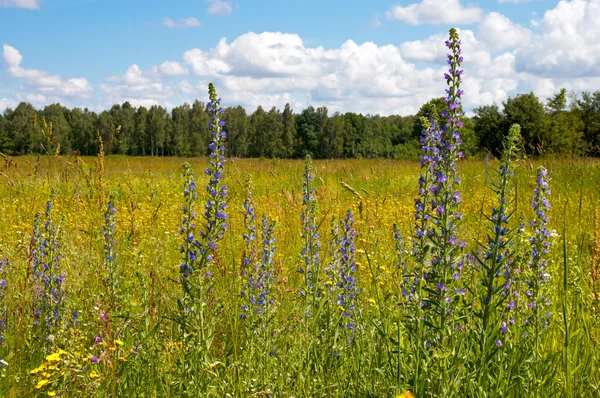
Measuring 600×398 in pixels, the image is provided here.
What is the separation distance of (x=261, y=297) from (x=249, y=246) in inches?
15.9

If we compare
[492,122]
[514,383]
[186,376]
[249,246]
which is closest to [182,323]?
[186,376]

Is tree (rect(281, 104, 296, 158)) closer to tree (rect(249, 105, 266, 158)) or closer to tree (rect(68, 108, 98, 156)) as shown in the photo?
tree (rect(249, 105, 266, 158))

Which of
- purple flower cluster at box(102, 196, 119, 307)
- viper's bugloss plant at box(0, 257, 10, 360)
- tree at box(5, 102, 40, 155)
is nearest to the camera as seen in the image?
purple flower cluster at box(102, 196, 119, 307)

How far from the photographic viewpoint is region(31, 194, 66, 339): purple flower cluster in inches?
132

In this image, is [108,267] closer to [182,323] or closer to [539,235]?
[182,323]

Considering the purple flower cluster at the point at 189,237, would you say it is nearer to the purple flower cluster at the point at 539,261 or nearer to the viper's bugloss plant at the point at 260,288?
the viper's bugloss plant at the point at 260,288

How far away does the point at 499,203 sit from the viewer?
2480mm

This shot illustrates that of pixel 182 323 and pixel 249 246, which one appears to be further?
pixel 249 246

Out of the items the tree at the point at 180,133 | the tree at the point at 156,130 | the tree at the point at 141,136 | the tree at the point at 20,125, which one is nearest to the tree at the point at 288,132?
the tree at the point at 180,133

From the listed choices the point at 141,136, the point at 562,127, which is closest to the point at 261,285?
the point at 562,127

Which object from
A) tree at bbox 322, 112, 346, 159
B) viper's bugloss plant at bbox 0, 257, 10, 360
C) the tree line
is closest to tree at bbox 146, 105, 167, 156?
the tree line

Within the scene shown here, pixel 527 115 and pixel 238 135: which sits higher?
pixel 238 135

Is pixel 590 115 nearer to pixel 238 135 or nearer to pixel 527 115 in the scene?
pixel 527 115

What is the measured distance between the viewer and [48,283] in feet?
11.4
